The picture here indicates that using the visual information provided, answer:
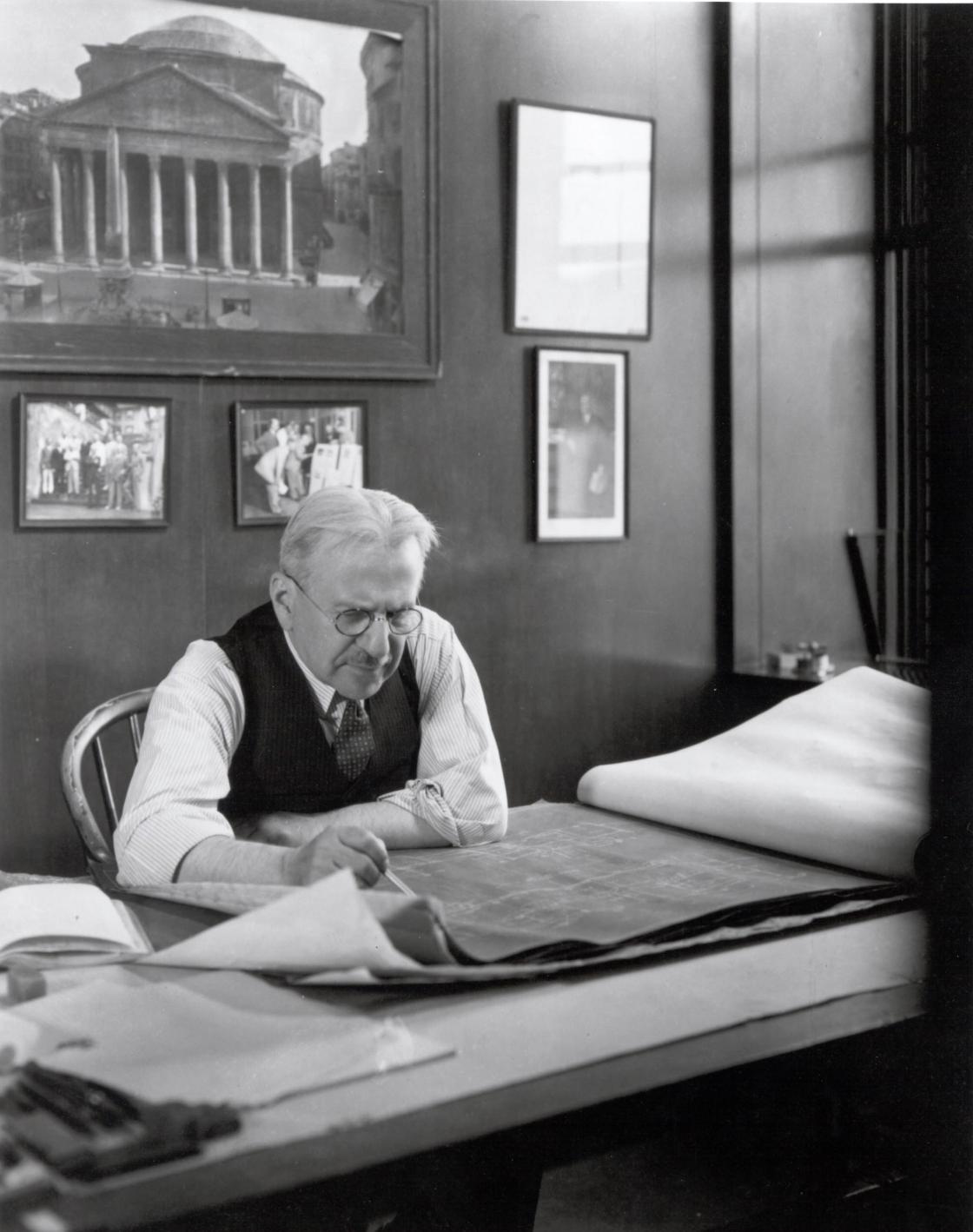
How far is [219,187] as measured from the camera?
7.82 ft

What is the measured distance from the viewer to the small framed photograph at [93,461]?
2.34 metres

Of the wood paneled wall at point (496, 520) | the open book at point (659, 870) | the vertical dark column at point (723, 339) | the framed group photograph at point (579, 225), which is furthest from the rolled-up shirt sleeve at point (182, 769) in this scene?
the framed group photograph at point (579, 225)

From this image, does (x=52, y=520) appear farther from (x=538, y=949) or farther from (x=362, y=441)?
(x=538, y=949)

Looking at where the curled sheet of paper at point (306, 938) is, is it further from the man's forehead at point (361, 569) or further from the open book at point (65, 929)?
the man's forehead at point (361, 569)

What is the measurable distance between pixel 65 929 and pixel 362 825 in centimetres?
50

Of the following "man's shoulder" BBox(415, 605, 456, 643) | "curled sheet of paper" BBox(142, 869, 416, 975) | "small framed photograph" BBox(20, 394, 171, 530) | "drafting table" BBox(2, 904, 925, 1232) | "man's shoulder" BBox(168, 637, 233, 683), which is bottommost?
"drafting table" BBox(2, 904, 925, 1232)

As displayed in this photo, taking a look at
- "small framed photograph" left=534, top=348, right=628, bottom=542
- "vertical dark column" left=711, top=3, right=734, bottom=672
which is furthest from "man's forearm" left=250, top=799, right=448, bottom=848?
"small framed photograph" left=534, top=348, right=628, bottom=542

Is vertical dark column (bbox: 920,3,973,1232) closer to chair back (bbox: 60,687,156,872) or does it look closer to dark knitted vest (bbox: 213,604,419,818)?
dark knitted vest (bbox: 213,604,419,818)

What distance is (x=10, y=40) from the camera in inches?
84.9

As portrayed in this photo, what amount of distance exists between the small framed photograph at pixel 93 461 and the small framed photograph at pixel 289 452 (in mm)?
166

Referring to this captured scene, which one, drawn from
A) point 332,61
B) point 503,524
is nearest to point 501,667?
point 503,524

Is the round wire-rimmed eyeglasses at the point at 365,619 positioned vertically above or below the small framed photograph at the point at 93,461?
below

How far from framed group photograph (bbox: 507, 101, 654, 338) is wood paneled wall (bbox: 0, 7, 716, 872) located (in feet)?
0.13

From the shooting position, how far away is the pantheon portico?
2.23 metres
